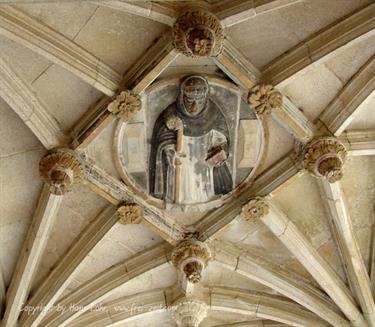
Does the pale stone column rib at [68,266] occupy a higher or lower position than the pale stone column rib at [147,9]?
lower

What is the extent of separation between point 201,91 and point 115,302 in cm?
403

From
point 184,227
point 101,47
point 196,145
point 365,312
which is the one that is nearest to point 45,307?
point 184,227

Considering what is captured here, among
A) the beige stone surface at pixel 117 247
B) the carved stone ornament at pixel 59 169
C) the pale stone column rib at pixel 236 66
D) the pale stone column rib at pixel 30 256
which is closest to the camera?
the pale stone column rib at pixel 236 66

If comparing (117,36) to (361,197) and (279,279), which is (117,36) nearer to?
(361,197)

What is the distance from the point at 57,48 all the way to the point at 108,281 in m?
4.10

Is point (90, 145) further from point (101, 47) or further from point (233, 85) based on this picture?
point (233, 85)

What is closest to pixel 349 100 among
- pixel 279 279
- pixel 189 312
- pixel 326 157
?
pixel 326 157

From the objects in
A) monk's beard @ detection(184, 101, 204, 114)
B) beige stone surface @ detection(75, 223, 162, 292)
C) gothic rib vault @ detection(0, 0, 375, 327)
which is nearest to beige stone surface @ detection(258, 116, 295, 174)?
gothic rib vault @ detection(0, 0, 375, 327)

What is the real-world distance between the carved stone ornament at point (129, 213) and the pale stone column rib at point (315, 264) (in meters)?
1.90

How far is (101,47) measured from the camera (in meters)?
9.96

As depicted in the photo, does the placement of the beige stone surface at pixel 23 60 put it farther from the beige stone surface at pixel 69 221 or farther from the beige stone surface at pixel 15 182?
the beige stone surface at pixel 69 221

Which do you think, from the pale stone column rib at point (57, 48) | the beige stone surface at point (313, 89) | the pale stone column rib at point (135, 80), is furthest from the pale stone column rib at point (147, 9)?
the beige stone surface at point (313, 89)

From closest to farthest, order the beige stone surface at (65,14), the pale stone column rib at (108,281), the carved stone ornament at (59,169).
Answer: the beige stone surface at (65,14)
the carved stone ornament at (59,169)
the pale stone column rib at (108,281)

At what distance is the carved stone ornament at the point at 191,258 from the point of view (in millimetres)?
11250
